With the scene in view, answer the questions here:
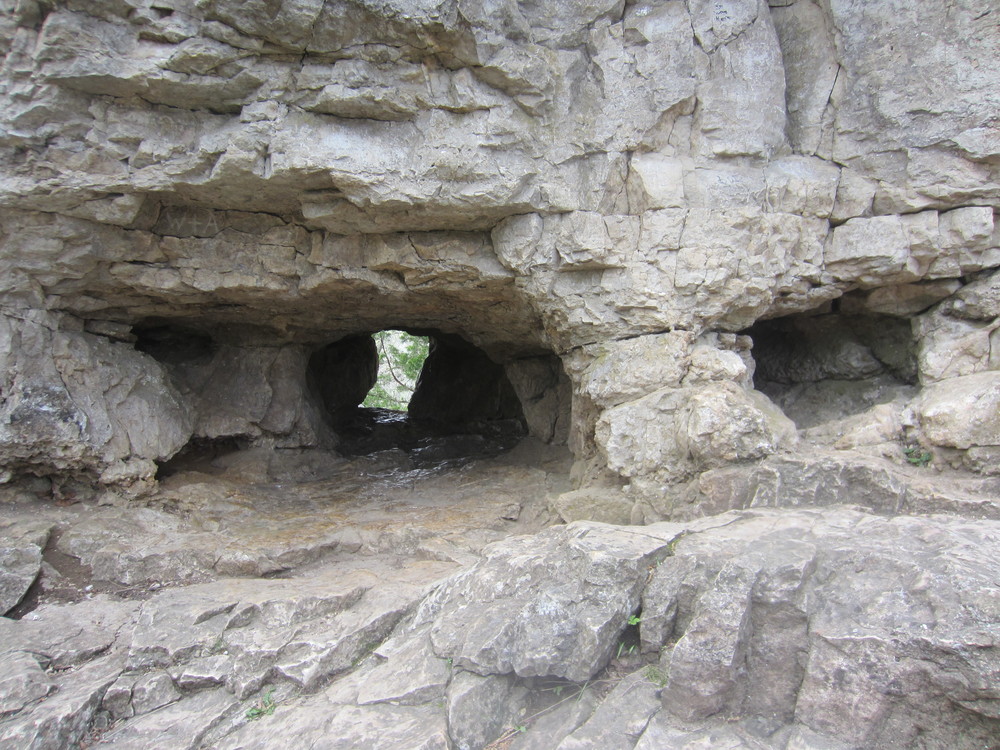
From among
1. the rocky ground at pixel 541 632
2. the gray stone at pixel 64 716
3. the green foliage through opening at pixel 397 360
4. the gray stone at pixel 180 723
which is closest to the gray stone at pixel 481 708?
the rocky ground at pixel 541 632

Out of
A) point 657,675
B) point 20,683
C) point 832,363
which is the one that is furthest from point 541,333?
point 20,683

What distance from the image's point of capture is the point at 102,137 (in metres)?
4.85

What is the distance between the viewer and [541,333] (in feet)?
22.6

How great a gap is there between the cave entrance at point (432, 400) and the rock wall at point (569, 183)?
416cm

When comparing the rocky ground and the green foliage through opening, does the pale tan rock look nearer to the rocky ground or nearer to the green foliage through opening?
the rocky ground

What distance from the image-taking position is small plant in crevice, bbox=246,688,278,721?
365 centimetres

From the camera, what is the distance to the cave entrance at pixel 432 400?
10117 millimetres

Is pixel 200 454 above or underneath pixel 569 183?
underneath

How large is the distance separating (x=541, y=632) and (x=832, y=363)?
427 centimetres

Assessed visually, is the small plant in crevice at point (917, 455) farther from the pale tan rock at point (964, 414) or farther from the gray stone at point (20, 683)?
the gray stone at point (20, 683)

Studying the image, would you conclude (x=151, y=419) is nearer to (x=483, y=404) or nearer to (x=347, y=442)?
(x=347, y=442)

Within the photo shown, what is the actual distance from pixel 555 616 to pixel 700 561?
0.81 meters

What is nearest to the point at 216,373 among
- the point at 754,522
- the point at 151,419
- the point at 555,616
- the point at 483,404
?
the point at 151,419

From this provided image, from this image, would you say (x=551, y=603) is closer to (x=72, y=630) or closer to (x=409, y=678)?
(x=409, y=678)
